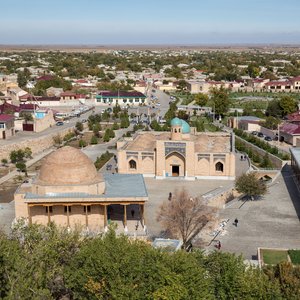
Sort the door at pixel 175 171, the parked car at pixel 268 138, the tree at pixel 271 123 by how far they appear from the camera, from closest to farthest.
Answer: the door at pixel 175 171
the parked car at pixel 268 138
the tree at pixel 271 123

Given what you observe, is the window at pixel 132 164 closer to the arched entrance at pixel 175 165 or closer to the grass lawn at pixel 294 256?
the arched entrance at pixel 175 165

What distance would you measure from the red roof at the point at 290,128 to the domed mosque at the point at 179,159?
41.7 ft

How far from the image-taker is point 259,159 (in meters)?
43.0

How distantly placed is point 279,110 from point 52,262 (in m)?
49.5

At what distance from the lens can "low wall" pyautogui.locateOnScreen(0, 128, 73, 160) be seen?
4591cm

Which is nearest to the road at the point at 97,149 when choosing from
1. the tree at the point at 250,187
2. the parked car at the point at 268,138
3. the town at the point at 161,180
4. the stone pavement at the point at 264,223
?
the town at the point at 161,180

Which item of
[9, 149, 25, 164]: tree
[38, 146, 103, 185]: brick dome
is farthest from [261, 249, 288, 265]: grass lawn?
[9, 149, 25, 164]: tree

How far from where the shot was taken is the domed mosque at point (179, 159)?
35.7 m

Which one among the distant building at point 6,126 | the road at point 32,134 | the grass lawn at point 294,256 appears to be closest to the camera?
the grass lawn at point 294,256

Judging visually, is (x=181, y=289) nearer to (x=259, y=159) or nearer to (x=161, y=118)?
(x=259, y=159)

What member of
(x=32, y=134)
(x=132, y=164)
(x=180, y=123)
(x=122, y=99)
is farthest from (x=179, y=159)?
(x=122, y=99)

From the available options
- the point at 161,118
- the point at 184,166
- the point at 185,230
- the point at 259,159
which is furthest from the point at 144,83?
the point at 185,230

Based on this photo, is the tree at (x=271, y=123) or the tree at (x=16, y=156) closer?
the tree at (x=16, y=156)

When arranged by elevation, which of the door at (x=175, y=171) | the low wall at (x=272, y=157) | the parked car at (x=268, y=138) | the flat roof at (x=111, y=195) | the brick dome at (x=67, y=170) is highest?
the brick dome at (x=67, y=170)
